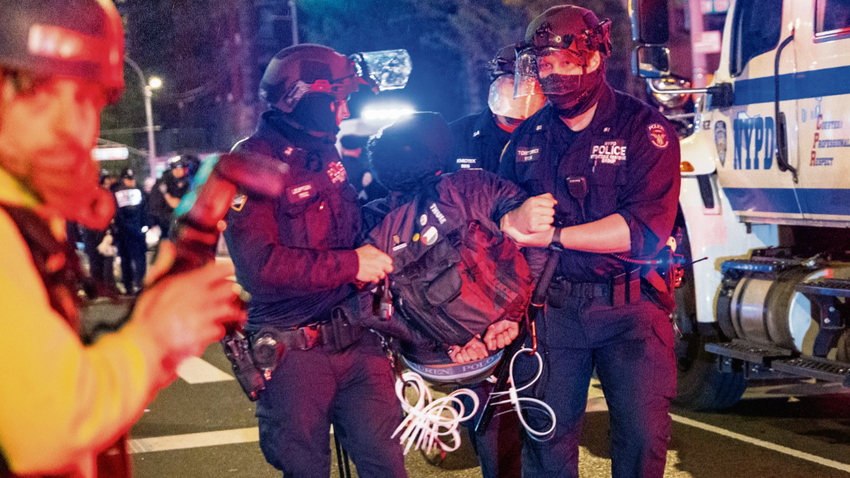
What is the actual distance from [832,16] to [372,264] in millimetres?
3060

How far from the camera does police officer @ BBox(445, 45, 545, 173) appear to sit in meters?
4.44

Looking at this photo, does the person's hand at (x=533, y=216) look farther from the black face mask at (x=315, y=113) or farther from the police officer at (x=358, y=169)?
the police officer at (x=358, y=169)

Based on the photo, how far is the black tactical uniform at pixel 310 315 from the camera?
9.10 ft

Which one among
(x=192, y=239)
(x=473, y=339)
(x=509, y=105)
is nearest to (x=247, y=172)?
(x=192, y=239)

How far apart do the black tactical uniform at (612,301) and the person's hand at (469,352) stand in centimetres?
24

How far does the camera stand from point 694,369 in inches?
218

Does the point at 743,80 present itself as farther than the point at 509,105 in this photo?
Yes

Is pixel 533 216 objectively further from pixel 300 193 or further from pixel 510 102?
pixel 510 102

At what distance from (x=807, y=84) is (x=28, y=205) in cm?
435

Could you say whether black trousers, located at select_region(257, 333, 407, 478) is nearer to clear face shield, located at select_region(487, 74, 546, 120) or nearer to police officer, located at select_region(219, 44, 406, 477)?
police officer, located at select_region(219, 44, 406, 477)

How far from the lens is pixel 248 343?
113 inches

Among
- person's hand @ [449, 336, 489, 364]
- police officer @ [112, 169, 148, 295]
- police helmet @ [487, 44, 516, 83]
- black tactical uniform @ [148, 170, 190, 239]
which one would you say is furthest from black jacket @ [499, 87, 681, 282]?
police officer @ [112, 169, 148, 295]

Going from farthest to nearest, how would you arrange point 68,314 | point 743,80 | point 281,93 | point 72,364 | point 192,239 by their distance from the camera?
point 743,80 → point 281,93 → point 192,239 → point 68,314 → point 72,364

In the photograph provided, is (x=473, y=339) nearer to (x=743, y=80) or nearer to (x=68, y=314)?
(x=68, y=314)
